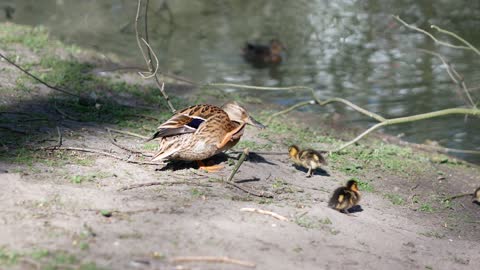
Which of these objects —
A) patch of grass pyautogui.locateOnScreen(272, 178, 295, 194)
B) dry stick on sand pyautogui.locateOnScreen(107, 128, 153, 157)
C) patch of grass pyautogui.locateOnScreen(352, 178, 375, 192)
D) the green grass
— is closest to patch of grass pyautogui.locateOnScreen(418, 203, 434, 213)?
patch of grass pyautogui.locateOnScreen(352, 178, 375, 192)

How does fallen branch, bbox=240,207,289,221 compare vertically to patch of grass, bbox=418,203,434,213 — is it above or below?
below

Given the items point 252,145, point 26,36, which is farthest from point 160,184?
point 26,36

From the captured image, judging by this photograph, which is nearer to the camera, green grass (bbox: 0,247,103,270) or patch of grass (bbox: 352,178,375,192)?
green grass (bbox: 0,247,103,270)

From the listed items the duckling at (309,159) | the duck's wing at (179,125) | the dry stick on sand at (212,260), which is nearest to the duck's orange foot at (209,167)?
the duck's wing at (179,125)

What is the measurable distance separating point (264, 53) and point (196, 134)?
30.6 ft

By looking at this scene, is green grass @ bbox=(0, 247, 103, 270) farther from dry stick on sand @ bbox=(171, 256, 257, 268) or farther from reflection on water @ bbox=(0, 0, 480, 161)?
reflection on water @ bbox=(0, 0, 480, 161)

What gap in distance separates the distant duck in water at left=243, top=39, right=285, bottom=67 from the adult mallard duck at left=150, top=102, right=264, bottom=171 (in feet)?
28.9

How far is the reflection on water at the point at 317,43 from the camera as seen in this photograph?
14.1 m

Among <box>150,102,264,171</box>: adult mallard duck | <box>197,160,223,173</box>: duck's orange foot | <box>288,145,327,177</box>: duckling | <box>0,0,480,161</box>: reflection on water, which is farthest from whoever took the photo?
<box>0,0,480,161</box>: reflection on water

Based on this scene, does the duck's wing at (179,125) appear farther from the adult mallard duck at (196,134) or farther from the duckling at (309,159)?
the duckling at (309,159)

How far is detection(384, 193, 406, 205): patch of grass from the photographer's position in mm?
8398

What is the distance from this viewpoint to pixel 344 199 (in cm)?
739

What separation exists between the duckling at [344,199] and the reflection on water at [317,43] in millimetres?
5177

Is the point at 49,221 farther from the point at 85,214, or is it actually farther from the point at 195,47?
the point at 195,47
